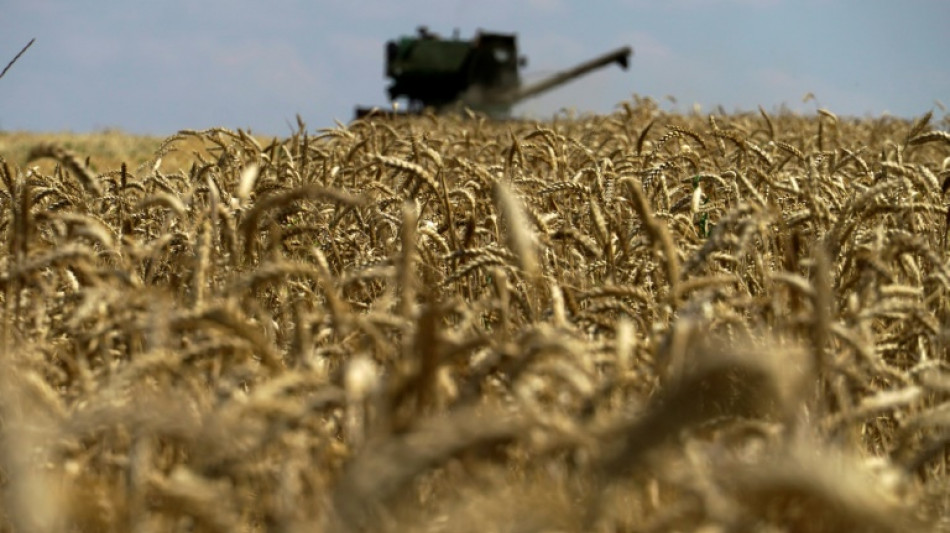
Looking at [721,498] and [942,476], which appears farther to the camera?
[942,476]

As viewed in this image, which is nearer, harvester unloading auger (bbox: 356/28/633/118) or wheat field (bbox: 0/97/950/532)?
wheat field (bbox: 0/97/950/532)

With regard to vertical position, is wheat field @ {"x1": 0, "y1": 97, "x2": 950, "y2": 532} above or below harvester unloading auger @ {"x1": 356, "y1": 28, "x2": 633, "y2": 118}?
below

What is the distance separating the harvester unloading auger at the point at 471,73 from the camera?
1033 inches

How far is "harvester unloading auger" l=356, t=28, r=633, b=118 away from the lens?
26.2 metres

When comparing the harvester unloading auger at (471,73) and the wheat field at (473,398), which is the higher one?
the harvester unloading auger at (471,73)

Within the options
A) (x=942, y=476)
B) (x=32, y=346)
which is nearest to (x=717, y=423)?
(x=942, y=476)

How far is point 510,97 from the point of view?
26.2 m

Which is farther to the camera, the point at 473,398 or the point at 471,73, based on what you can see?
the point at 471,73

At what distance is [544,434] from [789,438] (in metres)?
0.30

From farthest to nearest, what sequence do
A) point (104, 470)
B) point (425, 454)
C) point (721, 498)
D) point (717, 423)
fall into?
1. point (104, 470)
2. point (717, 423)
3. point (721, 498)
4. point (425, 454)

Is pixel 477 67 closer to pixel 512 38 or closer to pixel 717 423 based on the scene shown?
pixel 512 38

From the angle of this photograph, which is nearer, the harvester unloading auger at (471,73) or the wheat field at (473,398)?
the wheat field at (473,398)

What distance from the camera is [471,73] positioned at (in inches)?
1033

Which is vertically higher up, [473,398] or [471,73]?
[471,73]
